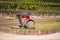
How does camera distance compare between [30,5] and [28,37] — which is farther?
[30,5]

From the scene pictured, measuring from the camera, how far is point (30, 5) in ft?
60.6

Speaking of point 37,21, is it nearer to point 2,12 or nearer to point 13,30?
point 2,12

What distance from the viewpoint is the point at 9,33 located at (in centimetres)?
1273

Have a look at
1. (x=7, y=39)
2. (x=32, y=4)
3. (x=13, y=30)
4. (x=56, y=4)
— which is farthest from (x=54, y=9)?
(x=7, y=39)

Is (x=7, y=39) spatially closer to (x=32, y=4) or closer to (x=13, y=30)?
(x=13, y=30)

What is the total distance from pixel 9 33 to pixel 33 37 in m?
1.42

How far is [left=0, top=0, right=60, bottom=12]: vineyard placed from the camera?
60.0 ft

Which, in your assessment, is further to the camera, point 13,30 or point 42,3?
Result: point 42,3

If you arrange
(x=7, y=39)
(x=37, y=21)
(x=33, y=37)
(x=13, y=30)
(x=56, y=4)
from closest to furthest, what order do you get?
(x=7, y=39) < (x=33, y=37) < (x=13, y=30) < (x=37, y=21) < (x=56, y=4)

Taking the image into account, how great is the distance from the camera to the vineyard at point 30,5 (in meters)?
18.3

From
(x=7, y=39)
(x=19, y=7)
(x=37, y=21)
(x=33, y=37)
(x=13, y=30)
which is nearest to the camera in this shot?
(x=7, y=39)

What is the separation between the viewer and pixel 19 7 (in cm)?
1830

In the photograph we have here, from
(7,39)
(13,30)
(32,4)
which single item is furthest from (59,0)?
(7,39)

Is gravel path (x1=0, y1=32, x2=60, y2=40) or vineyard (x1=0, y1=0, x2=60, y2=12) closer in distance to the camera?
gravel path (x1=0, y1=32, x2=60, y2=40)
